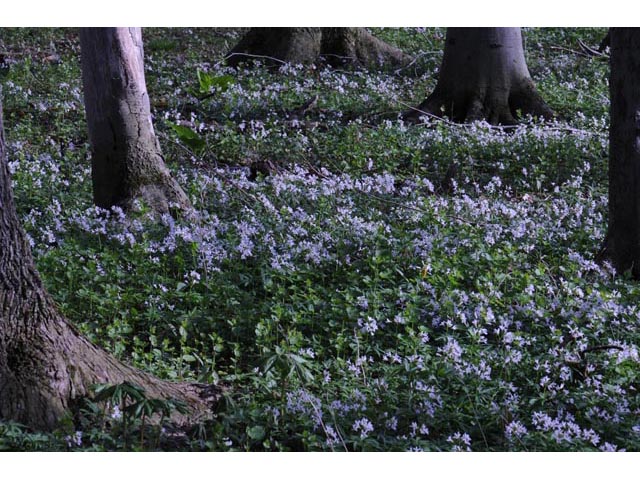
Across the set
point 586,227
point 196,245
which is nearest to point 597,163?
point 586,227

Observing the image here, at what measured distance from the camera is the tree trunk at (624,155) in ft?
18.8

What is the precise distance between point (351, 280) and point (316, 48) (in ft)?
25.7

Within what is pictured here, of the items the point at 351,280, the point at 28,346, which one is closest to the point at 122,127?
the point at 351,280

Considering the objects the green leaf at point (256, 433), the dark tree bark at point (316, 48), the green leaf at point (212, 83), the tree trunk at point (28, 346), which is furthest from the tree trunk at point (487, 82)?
the tree trunk at point (28, 346)

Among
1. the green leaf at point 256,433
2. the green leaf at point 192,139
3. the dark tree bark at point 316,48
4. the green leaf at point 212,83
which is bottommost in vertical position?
the green leaf at point 256,433

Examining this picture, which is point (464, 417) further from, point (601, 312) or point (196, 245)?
point (196, 245)

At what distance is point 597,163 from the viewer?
340 inches

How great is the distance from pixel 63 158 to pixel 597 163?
576 cm

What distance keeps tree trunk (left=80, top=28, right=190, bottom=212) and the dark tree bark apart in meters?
5.67

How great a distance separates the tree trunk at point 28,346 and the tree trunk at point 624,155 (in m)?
4.00

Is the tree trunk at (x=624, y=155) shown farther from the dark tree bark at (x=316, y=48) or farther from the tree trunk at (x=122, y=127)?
the dark tree bark at (x=316, y=48)

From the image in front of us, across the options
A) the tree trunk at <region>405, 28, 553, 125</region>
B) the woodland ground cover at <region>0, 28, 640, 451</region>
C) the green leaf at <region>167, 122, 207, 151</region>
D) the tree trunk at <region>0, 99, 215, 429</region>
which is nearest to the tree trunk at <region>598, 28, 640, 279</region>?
→ the woodland ground cover at <region>0, 28, 640, 451</region>

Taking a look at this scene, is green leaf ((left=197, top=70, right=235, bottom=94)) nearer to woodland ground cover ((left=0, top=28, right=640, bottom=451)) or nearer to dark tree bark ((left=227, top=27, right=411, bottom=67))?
woodland ground cover ((left=0, top=28, right=640, bottom=451))

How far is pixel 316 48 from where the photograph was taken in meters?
12.9
